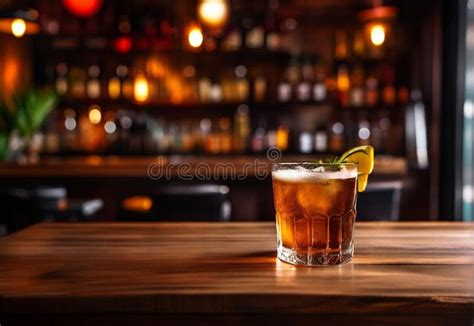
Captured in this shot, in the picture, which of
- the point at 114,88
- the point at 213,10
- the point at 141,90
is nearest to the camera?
the point at 213,10

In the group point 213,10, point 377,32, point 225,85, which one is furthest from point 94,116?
point 377,32

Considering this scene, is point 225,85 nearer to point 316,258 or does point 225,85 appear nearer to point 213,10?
point 213,10

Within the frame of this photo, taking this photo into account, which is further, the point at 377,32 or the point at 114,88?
the point at 114,88

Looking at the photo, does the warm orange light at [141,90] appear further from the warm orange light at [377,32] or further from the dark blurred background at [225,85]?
the warm orange light at [377,32]

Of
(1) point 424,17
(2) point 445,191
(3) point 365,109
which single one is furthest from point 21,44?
(2) point 445,191

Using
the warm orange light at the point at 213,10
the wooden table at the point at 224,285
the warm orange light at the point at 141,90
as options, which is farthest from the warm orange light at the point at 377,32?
the wooden table at the point at 224,285

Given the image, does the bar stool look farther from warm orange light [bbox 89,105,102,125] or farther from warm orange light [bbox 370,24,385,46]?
warm orange light [bbox 89,105,102,125]
